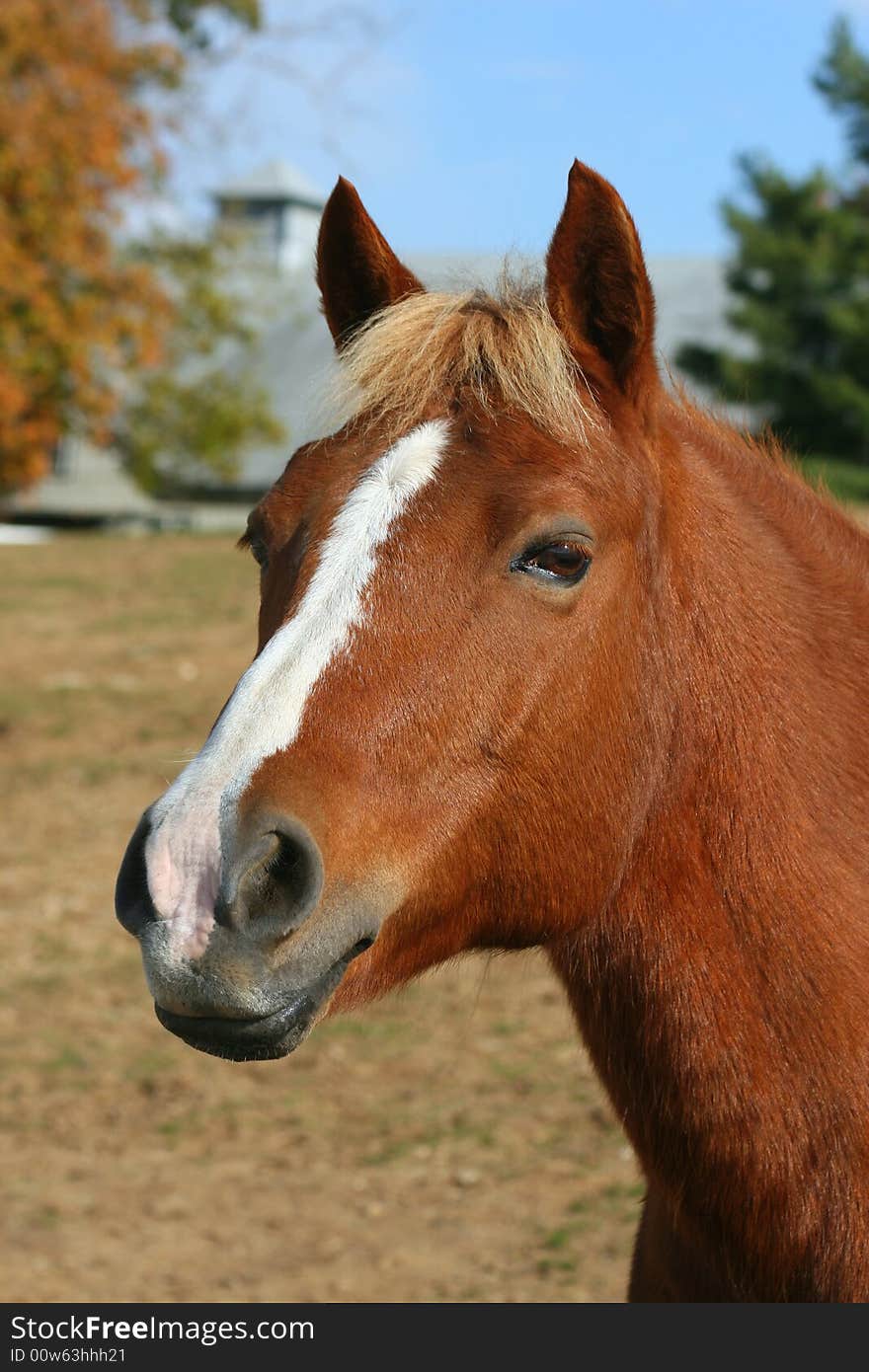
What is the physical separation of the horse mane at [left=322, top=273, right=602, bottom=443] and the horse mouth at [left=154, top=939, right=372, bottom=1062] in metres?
1.09

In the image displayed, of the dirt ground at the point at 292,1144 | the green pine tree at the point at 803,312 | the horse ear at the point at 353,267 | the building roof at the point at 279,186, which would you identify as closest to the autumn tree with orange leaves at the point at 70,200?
the dirt ground at the point at 292,1144

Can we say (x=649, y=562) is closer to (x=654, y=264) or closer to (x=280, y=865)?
(x=280, y=865)

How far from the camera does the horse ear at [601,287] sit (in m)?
2.59

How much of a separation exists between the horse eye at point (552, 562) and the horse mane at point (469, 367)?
235 millimetres

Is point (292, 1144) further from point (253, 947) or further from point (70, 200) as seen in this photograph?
point (70, 200)

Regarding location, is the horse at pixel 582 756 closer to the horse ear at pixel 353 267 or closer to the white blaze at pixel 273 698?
the white blaze at pixel 273 698

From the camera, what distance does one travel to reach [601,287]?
2.69m

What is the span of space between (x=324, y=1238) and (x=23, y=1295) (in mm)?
1161

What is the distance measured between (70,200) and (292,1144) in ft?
26.4

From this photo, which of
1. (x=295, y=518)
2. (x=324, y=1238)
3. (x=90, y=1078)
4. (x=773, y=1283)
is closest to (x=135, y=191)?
(x=90, y=1078)

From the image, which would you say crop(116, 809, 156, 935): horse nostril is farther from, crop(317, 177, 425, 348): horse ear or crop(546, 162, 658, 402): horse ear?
crop(317, 177, 425, 348): horse ear

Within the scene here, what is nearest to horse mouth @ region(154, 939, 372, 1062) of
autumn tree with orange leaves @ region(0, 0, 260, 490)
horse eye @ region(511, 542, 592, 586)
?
horse eye @ region(511, 542, 592, 586)

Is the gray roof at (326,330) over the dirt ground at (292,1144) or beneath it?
beneath

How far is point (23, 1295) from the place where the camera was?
5.09 m
